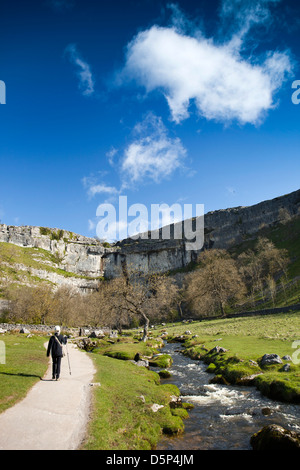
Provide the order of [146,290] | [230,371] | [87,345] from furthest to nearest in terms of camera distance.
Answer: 1. [146,290]
2. [87,345]
3. [230,371]

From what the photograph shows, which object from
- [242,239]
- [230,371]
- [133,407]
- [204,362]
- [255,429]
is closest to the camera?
[255,429]

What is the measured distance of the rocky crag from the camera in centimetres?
15838

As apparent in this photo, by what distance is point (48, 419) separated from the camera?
8812 mm

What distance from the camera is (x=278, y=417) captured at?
11.8 metres

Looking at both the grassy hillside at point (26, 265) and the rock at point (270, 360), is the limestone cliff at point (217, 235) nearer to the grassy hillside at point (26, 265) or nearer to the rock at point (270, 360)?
the grassy hillside at point (26, 265)

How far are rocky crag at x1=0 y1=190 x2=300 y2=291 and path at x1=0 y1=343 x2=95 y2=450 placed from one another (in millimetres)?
146798

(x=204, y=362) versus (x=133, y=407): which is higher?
(x=133, y=407)

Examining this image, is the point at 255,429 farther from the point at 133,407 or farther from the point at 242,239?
the point at 242,239

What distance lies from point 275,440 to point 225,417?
13.9 ft

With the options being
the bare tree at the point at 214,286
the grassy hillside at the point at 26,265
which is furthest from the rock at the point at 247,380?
the grassy hillside at the point at 26,265

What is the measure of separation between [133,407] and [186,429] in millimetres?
2491

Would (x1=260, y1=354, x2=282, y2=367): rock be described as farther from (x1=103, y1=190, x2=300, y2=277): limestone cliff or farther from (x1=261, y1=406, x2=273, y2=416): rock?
(x1=103, y1=190, x2=300, y2=277): limestone cliff

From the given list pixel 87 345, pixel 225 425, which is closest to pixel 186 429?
pixel 225 425
